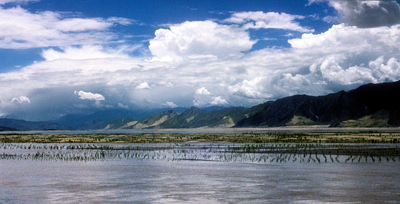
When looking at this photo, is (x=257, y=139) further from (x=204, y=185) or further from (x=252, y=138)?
(x=204, y=185)

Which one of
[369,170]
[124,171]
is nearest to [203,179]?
[124,171]

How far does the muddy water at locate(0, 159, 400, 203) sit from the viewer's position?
2028 cm

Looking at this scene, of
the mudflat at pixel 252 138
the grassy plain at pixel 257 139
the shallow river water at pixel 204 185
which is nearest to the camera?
the shallow river water at pixel 204 185

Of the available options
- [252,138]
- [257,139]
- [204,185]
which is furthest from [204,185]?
[252,138]

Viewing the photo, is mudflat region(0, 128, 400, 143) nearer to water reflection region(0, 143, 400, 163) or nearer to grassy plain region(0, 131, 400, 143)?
grassy plain region(0, 131, 400, 143)

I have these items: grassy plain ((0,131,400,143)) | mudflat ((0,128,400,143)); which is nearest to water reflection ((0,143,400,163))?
grassy plain ((0,131,400,143))

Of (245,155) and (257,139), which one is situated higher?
(257,139)

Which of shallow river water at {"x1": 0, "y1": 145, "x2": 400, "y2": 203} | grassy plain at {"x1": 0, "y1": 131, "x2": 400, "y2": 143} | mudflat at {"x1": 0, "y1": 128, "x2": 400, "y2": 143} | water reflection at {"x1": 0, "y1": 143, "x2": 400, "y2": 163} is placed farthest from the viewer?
mudflat at {"x1": 0, "y1": 128, "x2": 400, "y2": 143}

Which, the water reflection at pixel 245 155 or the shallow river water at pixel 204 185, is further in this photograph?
the water reflection at pixel 245 155

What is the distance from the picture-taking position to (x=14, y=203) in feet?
63.4

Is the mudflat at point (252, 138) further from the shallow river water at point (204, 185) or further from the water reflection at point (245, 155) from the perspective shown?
the shallow river water at point (204, 185)

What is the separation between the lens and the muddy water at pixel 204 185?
2028 cm

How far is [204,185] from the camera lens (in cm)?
2520

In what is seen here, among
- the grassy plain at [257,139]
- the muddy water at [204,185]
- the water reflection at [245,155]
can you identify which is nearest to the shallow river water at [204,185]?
the muddy water at [204,185]
